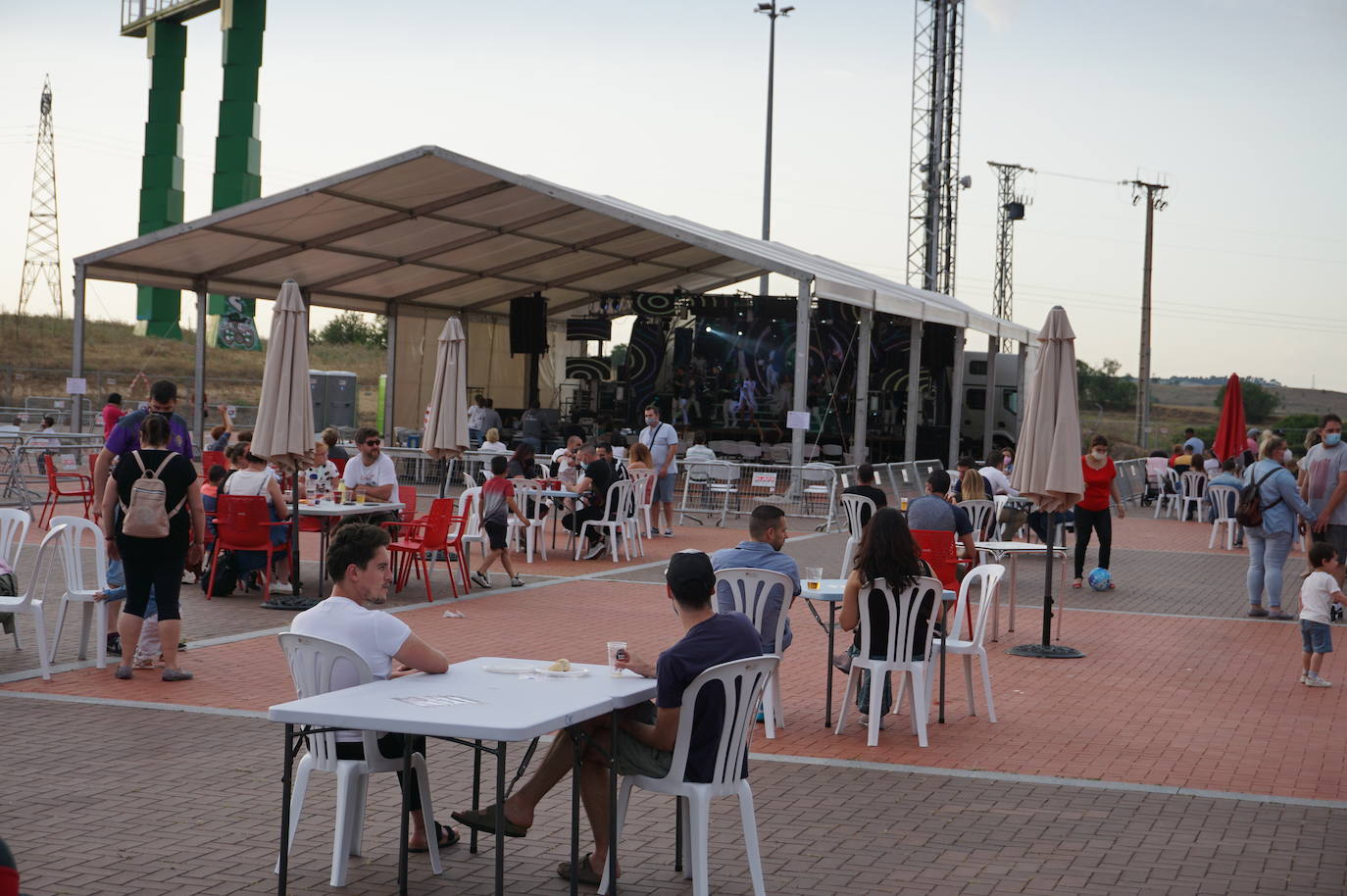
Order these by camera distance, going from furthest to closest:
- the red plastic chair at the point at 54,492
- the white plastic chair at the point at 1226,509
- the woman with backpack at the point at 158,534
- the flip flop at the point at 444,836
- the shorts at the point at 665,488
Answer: the shorts at the point at 665,488 → the white plastic chair at the point at 1226,509 → the red plastic chair at the point at 54,492 → the woman with backpack at the point at 158,534 → the flip flop at the point at 444,836

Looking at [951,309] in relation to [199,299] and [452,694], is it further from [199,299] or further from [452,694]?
[452,694]

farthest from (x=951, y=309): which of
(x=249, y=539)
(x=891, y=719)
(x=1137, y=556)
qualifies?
(x=891, y=719)

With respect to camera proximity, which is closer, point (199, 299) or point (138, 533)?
point (138, 533)

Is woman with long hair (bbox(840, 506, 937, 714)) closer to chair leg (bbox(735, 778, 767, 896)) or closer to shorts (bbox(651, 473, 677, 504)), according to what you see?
chair leg (bbox(735, 778, 767, 896))

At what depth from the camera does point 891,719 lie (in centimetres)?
798

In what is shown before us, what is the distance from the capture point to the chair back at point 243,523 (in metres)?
11.3

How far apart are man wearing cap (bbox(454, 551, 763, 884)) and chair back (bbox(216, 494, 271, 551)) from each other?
680 cm

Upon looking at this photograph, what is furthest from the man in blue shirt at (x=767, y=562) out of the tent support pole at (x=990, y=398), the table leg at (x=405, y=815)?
the tent support pole at (x=990, y=398)

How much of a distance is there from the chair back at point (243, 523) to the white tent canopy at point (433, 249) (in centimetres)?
997

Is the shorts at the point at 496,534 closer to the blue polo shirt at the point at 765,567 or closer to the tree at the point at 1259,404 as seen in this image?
the blue polo shirt at the point at 765,567

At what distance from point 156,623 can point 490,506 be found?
16.2 ft

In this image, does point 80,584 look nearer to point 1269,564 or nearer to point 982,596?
point 982,596

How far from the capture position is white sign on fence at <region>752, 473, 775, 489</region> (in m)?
21.7

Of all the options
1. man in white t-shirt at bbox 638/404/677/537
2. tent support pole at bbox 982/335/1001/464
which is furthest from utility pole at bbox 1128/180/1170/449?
man in white t-shirt at bbox 638/404/677/537
